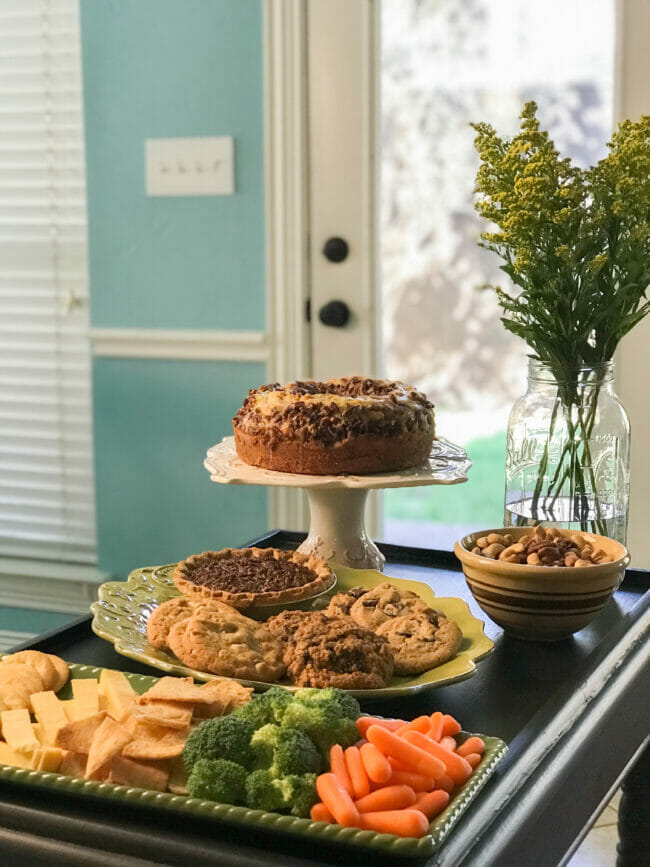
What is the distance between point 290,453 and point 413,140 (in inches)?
55.0

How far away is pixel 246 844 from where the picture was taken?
2.79ft

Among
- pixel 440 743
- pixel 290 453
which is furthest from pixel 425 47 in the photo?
pixel 440 743

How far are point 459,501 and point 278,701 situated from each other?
3.91m

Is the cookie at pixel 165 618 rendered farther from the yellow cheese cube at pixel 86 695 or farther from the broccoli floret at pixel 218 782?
the broccoli floret at pixel 218 782

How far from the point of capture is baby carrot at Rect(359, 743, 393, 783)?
857mm

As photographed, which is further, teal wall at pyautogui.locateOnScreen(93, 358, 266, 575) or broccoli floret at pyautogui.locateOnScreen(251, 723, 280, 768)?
teal wall at pyautogui.locateOnScreen(93, 358, 266, 575)

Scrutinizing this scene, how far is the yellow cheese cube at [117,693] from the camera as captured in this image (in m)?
0.99

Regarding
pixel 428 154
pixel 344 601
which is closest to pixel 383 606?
pixel 344 601

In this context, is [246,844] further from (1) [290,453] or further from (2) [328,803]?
(1) [290,453]

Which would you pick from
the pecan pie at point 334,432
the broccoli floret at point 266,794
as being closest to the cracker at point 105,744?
the broccoli floret at point 266,794

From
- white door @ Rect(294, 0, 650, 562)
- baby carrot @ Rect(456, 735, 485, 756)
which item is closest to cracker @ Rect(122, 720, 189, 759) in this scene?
baby carrot @ Rect(456, 735, 485, 756)

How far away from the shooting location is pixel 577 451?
1.55 metres

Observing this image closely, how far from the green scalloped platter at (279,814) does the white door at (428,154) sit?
5.93ft

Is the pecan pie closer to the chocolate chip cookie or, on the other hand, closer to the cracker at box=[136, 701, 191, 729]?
the chocolate chip cookie
